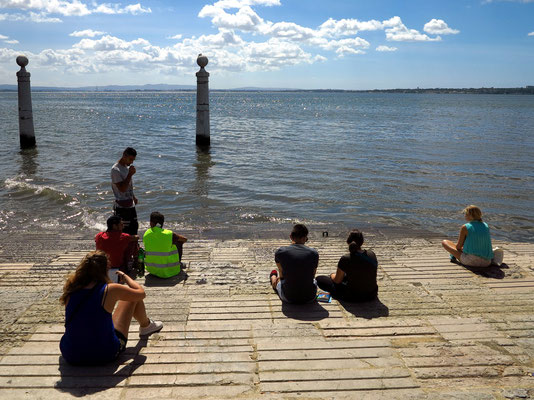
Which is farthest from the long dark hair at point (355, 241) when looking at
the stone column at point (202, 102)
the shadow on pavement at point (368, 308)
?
the stone column at point (202, 102)

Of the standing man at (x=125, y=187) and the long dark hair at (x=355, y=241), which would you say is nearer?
the long dark hair at (x=355, y=241)

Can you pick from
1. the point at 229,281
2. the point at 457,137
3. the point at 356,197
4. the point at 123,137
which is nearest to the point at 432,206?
the point at 356,197

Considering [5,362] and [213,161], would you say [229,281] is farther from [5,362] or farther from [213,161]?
[213,161]

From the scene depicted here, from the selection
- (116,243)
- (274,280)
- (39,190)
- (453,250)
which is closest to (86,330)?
(116,243)

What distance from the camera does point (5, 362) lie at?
425 centimetres

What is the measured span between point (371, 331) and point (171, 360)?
7.05ft

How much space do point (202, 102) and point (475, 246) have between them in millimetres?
18073

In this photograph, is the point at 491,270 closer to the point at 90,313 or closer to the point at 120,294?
the point at 120,294

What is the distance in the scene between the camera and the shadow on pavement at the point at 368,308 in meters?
5.50

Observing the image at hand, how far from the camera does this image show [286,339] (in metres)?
4.80

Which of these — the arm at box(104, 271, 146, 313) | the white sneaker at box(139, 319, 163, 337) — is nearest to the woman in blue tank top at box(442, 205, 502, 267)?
the white sneaker at box(139, 319, 163, 337)

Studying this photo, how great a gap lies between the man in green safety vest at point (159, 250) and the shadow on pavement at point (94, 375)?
7.61 feet

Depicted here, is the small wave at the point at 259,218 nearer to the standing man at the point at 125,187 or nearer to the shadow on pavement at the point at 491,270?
the standing man at the point at 125,187

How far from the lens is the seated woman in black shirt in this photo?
5816mm
